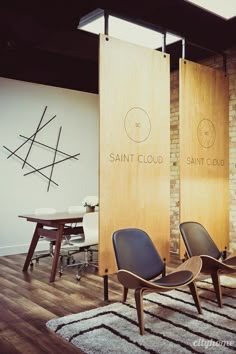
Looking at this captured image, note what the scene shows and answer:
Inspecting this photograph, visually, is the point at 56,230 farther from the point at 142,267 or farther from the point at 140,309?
the point at 140,309

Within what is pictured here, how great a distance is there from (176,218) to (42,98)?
3.52 metres

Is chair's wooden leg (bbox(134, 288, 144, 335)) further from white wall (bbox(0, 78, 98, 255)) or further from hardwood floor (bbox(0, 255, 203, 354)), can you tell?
white wall (bbox(0, 78, 98, 255))

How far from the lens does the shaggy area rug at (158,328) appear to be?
288 cm

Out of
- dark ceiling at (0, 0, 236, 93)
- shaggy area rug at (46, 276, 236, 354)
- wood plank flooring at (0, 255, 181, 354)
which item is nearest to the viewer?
shaggy area rug at (46, 276, 236, 354)

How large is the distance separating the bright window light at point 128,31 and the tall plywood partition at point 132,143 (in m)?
0.46

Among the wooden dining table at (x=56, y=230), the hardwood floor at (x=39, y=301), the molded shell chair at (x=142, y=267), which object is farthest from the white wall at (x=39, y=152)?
the molded shell chair at (x=142, y=267)

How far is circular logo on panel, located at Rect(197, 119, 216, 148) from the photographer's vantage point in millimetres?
5164

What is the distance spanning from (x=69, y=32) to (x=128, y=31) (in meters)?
1.05

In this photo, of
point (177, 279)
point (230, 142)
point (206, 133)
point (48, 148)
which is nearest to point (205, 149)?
point (206, 133)

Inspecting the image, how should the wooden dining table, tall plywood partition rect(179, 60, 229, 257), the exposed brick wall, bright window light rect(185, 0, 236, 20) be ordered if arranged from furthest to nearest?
the exposed brick wall
the wooden dining table
tall plywood partition rect(179, 60, 229, 257)
bright window light rect(185, 0, 236, 20)

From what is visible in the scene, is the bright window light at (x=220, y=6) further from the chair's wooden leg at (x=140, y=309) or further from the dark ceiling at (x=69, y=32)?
the chair's wooden leg at (x=140, y=309)

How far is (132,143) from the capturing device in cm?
432

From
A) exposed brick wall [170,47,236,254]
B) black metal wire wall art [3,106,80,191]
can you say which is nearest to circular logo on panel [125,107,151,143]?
exposed brick wall [170,47,236,254]

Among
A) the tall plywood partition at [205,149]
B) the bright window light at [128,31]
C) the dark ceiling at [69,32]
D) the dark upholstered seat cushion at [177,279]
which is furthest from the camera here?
the tall plywood partition at [205,149]
